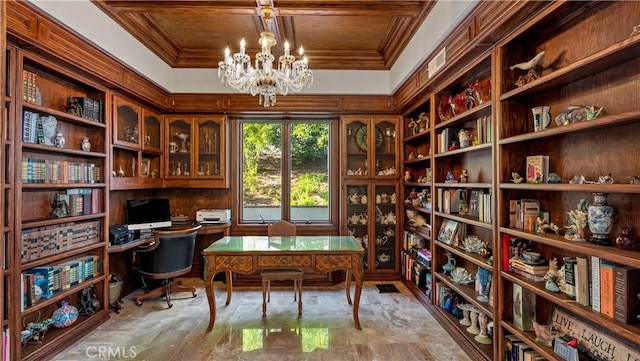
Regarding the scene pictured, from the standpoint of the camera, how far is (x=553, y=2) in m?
1.72

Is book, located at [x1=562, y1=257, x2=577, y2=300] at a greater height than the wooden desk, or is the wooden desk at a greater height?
book, located at [x1=562, y1=257, x2=577, y2=300]

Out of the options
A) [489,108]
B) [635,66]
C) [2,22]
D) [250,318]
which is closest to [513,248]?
[489,108]

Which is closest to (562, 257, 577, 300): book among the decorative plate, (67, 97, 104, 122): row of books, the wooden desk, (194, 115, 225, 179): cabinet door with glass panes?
the wooden desk

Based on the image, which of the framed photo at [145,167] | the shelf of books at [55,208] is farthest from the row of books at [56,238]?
the framed photo at [145,167]

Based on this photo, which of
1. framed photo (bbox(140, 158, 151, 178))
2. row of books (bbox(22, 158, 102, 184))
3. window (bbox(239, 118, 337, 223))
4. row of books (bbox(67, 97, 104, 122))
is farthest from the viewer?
window (bbox(239, 118, 337, 223))

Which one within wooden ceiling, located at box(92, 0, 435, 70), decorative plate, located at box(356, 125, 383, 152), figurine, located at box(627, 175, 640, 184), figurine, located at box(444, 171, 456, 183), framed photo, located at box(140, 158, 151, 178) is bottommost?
figurine, located at box(627, 175, 640, 184)

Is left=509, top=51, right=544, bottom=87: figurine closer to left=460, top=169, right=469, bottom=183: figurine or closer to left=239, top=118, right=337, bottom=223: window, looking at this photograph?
left=460, top=169, right=469, bottom=183: figurine

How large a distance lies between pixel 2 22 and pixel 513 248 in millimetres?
2791

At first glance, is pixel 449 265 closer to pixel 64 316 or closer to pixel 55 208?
pixel 64 316

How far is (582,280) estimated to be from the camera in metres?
1.71

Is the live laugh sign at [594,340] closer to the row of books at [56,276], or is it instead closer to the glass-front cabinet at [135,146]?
the row of books at [56,276]

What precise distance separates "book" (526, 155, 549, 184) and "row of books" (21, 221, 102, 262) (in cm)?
369

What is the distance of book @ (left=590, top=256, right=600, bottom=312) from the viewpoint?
162 cm

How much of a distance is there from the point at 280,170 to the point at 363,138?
1.31 meters
